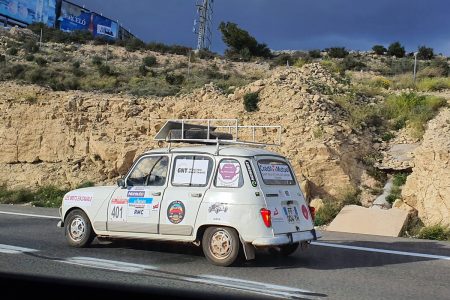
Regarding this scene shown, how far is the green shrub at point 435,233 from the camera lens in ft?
46.3

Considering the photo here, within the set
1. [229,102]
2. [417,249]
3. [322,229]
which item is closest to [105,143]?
[229,102]

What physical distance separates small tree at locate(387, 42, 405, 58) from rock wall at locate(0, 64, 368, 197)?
31.6m

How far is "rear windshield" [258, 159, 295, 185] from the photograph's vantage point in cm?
899

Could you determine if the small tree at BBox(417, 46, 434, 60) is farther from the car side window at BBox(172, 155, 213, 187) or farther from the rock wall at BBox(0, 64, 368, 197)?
the car side window at BBox(172, 155, 213, 187)

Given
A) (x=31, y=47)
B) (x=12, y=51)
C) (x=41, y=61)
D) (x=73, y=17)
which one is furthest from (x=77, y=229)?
(x=73, y=17)

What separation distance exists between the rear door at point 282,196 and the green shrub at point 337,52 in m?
47.8

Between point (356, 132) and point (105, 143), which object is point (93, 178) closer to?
point (105, 143)

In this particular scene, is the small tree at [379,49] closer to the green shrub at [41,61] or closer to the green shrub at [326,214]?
the green shrub at [41,61]

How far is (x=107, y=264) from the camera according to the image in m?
8.97

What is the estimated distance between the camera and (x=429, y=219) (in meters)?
15.6

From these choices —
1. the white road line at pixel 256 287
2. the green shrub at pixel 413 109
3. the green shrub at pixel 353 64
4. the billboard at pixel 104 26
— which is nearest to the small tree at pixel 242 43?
the green shrub at pixel 353 64

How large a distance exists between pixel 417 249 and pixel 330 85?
15489 millimetres

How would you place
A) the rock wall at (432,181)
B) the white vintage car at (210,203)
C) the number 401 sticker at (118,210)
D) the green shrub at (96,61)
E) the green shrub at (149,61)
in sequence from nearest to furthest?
the white vintage car at (210,203), the number 401 sticker at (118,210), the rock wall at (432,181), the green shrub at (96,61), the green shrub at (149,61)

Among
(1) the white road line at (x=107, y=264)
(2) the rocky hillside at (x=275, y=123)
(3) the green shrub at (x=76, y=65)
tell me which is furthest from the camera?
(3) the green shrub at (x=76, y=65)
